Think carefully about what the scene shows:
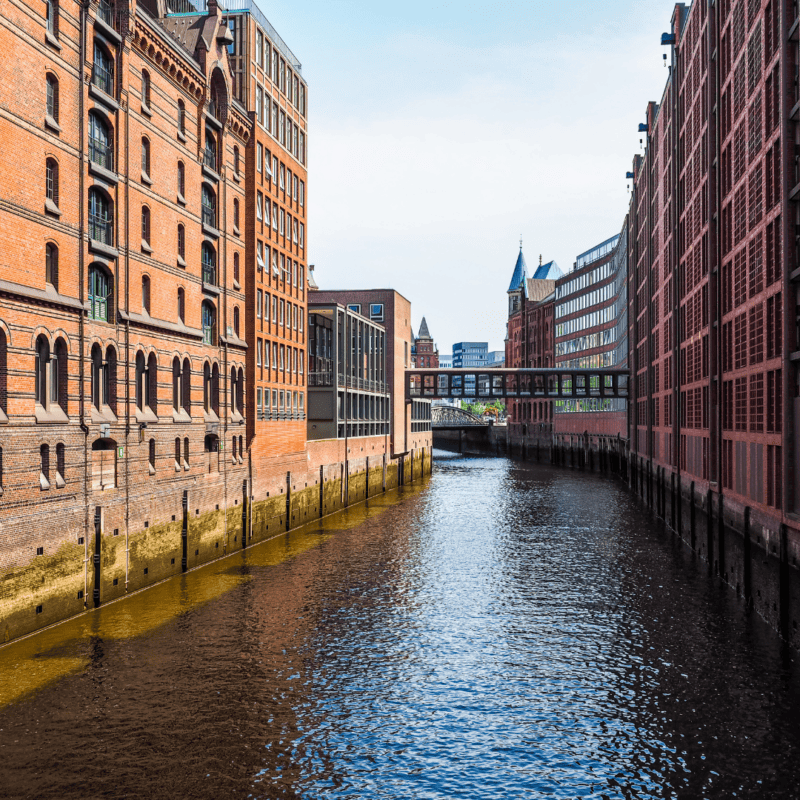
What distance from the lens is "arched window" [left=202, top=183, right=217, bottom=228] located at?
41500 millimetres

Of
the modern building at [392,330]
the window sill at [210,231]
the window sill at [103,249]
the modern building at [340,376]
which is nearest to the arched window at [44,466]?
the window sill at [103,249]

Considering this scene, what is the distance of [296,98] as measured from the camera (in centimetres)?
5681

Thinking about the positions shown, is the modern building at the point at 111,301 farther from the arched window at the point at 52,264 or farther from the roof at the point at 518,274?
the roof at the point at 518,274

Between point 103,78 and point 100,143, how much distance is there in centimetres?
240

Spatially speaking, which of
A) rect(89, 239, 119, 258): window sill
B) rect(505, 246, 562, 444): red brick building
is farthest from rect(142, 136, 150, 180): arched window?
rect(505, 246, 562, 444): red brick building

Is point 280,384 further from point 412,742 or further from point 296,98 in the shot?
point 412,742

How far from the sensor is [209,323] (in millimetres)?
42031

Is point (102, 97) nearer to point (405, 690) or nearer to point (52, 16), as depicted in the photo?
point (52, 16)

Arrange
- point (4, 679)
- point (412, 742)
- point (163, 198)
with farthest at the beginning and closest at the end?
point (163, 198), point (4, 679), point (412, 742)

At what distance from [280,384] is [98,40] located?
24681mm

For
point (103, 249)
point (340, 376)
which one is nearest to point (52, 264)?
point (103, 249)

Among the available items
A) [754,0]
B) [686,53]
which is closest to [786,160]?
[754,0]

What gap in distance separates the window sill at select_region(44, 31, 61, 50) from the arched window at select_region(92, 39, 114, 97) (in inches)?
99.6

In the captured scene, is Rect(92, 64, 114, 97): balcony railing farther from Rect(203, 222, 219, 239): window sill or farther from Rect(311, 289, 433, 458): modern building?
Rect(311, 289, 433, 458): modern building
